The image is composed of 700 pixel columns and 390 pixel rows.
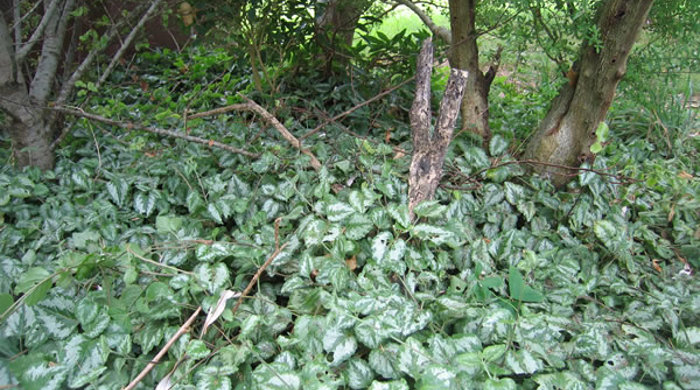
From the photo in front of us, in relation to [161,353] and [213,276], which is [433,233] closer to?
[213,276]

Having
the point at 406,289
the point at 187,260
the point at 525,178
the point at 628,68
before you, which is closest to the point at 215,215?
the point at 187,260

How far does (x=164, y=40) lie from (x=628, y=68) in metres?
4.06

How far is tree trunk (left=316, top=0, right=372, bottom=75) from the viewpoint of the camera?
2.72 m

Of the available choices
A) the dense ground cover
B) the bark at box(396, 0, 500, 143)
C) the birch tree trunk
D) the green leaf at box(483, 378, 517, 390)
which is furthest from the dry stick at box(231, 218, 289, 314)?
the birch tree trunk

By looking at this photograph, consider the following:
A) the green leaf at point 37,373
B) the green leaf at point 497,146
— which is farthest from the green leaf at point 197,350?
the green leaf at point 497,146

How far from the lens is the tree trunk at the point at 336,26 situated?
272 cm

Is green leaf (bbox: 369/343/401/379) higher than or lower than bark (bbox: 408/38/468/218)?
lower

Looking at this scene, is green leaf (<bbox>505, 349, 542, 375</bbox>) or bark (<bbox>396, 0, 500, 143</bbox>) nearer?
green leaf (<bbox>505, 349, 542, 375</bbox>)

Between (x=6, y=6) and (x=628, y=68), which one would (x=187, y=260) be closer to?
(x=628, y=68)

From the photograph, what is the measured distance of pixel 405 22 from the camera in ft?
17.4

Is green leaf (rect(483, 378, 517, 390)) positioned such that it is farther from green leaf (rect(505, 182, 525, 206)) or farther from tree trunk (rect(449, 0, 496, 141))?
tree trunk (rect(449, 0, 496, 141))

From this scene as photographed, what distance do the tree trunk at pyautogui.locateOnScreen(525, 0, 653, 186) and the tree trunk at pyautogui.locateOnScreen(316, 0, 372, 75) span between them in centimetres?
131

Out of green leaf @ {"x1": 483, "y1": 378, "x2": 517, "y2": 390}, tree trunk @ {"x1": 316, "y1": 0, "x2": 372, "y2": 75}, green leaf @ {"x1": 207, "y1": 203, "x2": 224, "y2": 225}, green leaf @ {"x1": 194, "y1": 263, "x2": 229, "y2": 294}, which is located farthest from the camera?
tree trunk @ {"x1": 316, "y1": 0, "x2": 372, "y2": 75}

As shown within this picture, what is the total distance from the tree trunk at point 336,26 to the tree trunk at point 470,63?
2.25 feet
